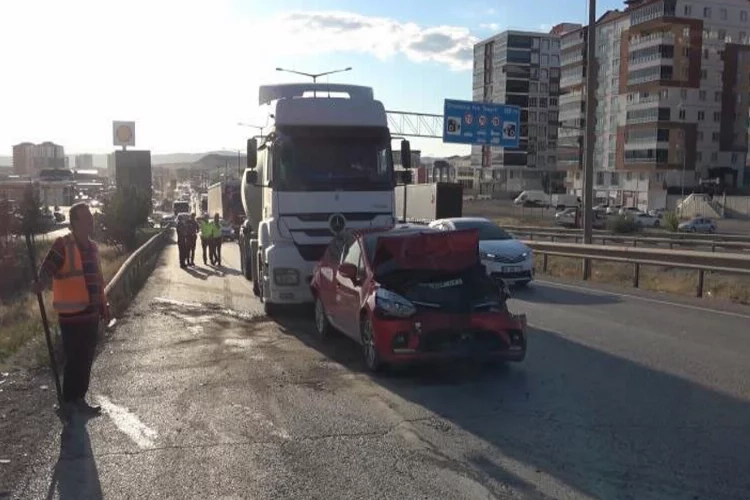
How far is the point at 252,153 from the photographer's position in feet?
47.4

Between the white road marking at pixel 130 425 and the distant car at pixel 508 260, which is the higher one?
the distant car at pixel 508 260

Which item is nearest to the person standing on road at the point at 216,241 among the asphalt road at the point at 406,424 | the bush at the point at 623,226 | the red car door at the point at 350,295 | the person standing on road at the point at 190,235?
the person standing on road at the point at 190,235

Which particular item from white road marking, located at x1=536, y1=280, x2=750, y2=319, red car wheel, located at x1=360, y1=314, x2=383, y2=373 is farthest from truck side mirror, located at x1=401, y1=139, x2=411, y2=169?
white road marking, located at x1=536, y1=280, x2=750, y2=319

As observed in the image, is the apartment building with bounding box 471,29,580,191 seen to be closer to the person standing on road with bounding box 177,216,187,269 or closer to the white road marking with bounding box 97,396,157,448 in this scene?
the person standing on road with bounding box 177,216,187,269

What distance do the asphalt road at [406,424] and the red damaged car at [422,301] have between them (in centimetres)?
38

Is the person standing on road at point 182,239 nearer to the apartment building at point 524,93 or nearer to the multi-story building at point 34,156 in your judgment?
the apartment building at point 524,93

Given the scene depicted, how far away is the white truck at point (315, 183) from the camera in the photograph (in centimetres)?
1259

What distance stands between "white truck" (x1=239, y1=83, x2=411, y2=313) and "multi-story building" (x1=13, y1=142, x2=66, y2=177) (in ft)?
383

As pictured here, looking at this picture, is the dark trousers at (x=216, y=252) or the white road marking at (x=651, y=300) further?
the dark trousers at (x=216, y=252)

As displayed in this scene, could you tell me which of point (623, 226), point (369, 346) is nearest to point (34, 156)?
point (623, 226)

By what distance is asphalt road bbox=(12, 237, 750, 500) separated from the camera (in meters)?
5.36

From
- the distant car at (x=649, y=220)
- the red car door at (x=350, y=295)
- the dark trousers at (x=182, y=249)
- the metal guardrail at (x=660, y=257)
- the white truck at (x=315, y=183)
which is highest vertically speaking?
the white truck at (x=315, y=183)

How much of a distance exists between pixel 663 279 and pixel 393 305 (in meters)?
16.5

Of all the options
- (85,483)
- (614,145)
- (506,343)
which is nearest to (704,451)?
(506,343)
